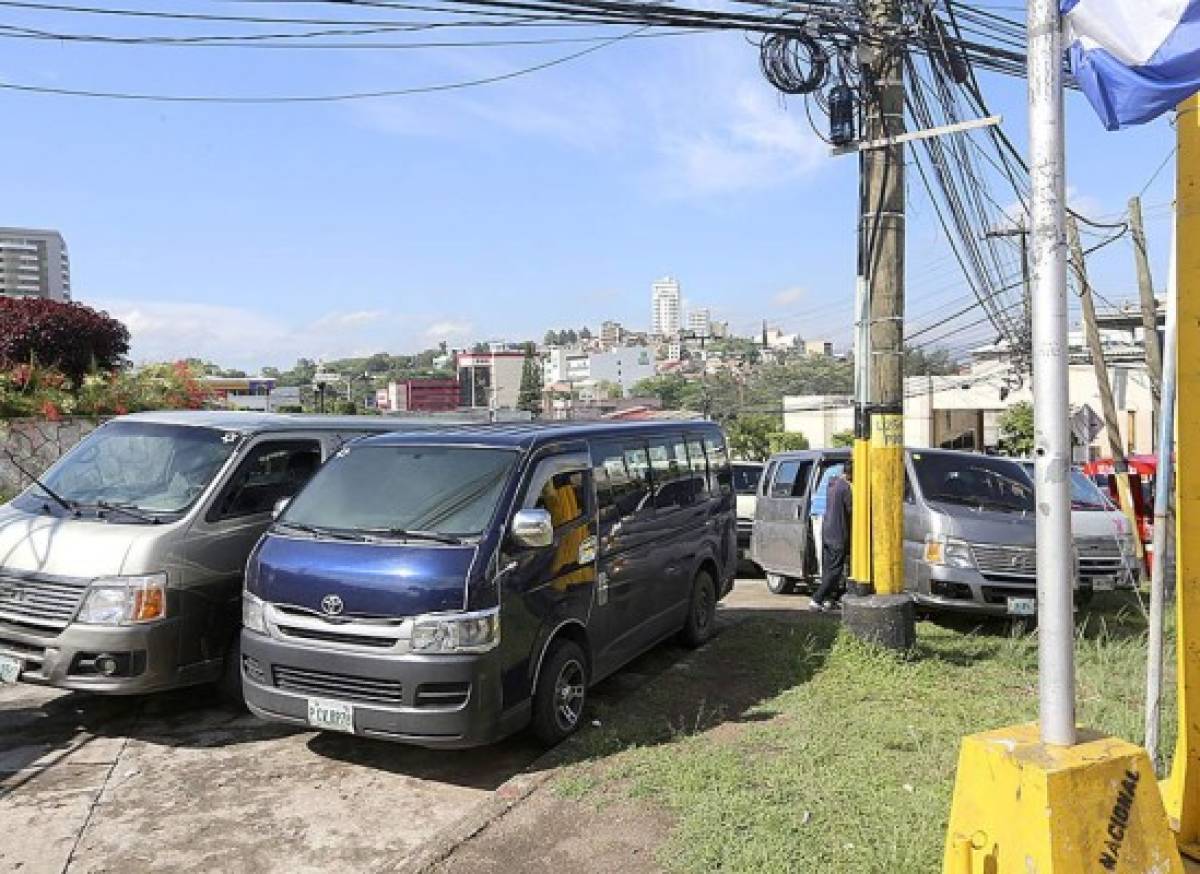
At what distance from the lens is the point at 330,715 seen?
5129 millimetres

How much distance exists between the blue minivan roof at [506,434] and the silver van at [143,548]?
3.43 feet

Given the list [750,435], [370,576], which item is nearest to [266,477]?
[370,576]

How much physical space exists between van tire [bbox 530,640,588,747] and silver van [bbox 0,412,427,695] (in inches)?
85.4

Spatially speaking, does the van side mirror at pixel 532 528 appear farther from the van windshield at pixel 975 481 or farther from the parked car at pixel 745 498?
the parked car at pixel 745 498

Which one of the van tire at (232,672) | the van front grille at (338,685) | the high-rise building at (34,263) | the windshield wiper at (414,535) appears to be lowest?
the van tire at (232,672)

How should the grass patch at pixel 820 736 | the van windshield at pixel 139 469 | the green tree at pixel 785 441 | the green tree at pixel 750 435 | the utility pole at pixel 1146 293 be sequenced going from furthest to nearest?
the green tree at pixel 785 441 → the green tree at pixel 750 435 → the utility pole at pixel 1146 293 → the van windshield at pixel 139 469 → the grass patch at pixel 820 736

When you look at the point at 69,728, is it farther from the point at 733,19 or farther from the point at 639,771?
the point at 733,19

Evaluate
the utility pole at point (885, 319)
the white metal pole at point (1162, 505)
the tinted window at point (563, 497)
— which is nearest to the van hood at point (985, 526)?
the utility pole at point (885, 319)

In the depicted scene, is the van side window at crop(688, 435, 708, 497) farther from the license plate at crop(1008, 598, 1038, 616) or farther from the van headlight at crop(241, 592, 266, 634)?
the van headlight at crop(241, 592, 266, 634)

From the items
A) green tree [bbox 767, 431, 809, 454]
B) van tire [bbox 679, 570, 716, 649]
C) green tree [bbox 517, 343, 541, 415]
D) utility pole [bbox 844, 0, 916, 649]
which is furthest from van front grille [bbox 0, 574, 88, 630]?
green tree [bbox 517, 343, 541, 415]

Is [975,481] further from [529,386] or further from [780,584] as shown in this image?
[529,386]

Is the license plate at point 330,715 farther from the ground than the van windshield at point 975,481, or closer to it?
closer to it

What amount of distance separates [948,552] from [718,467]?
7.32 feet

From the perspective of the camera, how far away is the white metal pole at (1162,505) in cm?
388
